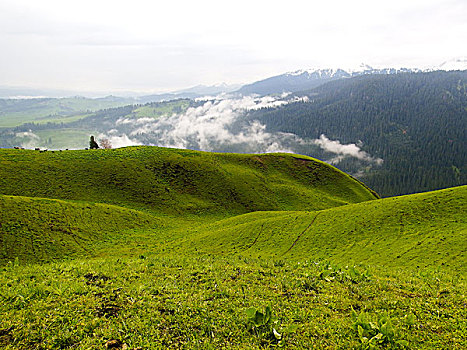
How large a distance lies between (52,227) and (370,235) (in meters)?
48.2

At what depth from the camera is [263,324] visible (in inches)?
369

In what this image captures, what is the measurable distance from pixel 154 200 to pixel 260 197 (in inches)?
1316

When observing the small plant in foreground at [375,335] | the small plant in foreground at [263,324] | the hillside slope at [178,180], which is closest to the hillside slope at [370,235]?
the small plant in foreground at [375,335]

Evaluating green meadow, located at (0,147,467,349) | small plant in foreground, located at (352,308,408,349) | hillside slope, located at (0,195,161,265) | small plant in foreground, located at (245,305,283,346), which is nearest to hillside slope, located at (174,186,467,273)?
green meadow, located at (0,147,467,349)

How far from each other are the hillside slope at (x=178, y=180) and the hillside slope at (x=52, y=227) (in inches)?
598

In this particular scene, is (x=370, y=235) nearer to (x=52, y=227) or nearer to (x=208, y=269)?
(x=208, y=269)

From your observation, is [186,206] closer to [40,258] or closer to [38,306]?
[40,258]

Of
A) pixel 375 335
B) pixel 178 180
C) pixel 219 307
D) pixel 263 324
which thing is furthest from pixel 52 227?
pixel 375 335

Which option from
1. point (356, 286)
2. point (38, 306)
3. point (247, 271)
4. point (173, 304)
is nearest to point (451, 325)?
point (356, 286)

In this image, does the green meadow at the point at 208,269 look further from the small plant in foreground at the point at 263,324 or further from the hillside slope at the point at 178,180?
the hillside slope at the point at 178,180

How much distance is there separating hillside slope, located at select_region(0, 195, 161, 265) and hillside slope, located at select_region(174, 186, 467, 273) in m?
16.2

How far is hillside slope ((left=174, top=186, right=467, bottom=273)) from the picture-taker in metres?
25.7

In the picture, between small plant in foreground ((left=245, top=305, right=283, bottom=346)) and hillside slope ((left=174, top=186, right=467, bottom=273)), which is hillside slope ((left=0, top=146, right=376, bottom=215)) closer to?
hillside slope ((left=174, top=186, right=467, bottom=273))

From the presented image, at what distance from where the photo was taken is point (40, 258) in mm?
33156
